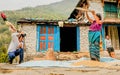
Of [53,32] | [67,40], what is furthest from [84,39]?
[67,40]

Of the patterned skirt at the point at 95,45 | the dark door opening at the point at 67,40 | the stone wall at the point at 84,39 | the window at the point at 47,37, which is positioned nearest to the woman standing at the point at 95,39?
the patterned skirt at the point at 95,45

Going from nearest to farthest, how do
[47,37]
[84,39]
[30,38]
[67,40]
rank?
[30,38] → [47,37] → [84,39] → [67,40]

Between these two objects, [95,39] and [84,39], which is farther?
[84,39]

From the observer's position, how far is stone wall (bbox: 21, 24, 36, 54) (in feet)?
51.0

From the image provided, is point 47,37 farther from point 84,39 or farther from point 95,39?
point 95,39

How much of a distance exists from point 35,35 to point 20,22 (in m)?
1.28

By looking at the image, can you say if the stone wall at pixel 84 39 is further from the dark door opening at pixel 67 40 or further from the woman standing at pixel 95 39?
the woman standing at pixel 95 39

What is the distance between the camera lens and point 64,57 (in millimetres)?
15500

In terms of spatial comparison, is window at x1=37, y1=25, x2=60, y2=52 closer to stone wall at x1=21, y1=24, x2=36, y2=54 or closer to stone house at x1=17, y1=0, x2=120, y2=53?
stone house at x1=17, y1=0, x2=120, y2=53

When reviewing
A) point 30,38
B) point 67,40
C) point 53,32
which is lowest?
point 67,40

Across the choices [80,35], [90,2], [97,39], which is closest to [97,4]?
[90,2]

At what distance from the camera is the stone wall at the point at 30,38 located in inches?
612

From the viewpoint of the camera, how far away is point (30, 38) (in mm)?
15656

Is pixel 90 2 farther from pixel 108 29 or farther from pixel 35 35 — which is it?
pixel 35 35
